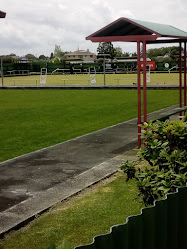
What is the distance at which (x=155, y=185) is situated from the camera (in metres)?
4.32

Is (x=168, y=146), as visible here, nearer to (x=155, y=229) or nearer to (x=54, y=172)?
(x=155, y=229)

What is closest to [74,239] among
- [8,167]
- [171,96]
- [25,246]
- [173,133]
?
[25,246]

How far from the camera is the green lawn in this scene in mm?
11180

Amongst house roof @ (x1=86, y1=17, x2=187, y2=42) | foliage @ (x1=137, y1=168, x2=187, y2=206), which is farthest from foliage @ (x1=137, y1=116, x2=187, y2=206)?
house roof @ (x1=86, y1=17, x2=187, y2=42)

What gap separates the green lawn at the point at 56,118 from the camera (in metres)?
11.2

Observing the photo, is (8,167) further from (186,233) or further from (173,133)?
(186,233)

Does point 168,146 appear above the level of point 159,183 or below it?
above

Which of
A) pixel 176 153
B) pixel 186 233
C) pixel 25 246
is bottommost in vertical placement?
pixel 25 246

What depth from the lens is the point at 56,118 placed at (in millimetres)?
15578

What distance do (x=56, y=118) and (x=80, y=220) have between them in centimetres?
1016

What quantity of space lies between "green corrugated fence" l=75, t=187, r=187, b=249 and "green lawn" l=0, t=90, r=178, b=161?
683 centimetres

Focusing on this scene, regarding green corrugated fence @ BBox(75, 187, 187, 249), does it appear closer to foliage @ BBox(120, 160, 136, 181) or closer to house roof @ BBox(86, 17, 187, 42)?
foliage @ BBox(120, 160, 136, 181)

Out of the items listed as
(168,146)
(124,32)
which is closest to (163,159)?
(168,146)

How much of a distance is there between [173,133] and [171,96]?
18.9 meters
